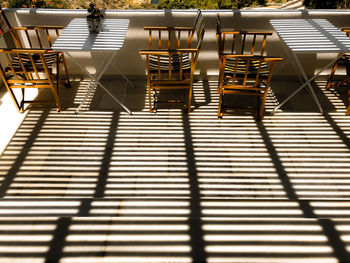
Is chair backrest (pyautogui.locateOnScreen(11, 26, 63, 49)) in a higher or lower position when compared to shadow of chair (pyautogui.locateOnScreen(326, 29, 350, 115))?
higher

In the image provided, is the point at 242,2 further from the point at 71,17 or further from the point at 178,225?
the point at 178,225

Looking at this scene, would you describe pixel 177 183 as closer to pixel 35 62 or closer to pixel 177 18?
pixel 177 18

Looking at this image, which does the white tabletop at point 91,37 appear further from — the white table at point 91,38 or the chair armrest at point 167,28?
the chair armrest at point 167,28

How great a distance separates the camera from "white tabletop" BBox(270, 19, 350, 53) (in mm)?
2777

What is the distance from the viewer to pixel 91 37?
9.72 feet

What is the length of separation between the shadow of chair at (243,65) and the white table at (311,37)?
0.82ft

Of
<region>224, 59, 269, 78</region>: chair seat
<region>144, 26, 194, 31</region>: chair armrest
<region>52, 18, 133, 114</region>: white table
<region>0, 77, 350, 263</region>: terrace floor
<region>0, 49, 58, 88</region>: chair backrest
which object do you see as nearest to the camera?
<region>0, 77, 350, 263</region>: terrace floor

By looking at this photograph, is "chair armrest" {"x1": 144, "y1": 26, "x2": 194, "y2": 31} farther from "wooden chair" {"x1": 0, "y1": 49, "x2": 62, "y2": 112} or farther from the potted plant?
"wooden chair" {"x1": 0, "y1": 49, "x2": 62, "y2": 112}

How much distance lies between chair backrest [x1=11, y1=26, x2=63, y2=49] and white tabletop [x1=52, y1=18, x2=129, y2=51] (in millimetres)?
372

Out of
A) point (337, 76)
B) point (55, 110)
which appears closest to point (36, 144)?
point (55, 110)

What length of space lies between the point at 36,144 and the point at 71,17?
72.2 inches

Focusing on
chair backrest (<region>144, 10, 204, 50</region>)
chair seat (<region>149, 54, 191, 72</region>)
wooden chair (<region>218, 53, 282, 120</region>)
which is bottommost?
wooden chair (<region>218, 53, 282, 120</region>)

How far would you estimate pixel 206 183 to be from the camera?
2506 mm

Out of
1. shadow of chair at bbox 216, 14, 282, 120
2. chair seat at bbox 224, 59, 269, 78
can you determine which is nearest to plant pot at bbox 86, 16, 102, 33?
shadow of chair at bbox 216, 14, 282, 120
